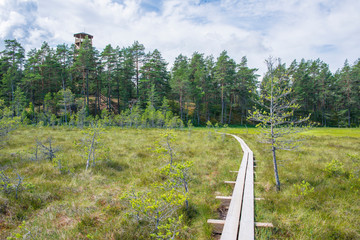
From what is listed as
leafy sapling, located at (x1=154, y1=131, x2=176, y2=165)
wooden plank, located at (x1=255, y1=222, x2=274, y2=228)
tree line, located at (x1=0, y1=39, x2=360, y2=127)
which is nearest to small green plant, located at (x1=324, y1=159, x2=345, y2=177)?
wooden plank, located at (x1=255, y1=222, x2=274, y2=228)

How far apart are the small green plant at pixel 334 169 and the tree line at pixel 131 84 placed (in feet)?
98.2

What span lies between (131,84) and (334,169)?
45.4 m

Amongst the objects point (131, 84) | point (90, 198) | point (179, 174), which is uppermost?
point (131, 84)

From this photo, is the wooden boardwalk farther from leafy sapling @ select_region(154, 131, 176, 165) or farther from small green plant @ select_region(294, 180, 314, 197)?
leafy sapling @ select_region(154, 131, 176, 165)

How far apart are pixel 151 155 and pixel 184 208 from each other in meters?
6.85

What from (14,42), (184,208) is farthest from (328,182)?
(14,42)

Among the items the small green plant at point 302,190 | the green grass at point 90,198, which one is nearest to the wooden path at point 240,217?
the green grass at point 90,198

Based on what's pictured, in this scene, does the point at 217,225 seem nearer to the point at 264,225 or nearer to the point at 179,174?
the point at 264,225

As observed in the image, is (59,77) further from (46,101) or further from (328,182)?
(328,182)

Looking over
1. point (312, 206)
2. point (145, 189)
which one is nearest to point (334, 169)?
point (312, 206)

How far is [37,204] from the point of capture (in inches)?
214

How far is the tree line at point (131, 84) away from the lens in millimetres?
39375

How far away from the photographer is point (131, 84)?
153ft

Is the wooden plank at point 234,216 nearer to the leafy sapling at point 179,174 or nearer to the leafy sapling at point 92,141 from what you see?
the leafy sapling at point 179,174
